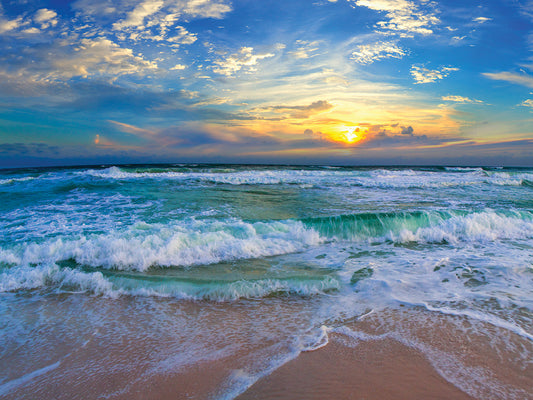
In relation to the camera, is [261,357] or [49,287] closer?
[261,357]

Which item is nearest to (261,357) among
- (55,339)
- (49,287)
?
(55,339)

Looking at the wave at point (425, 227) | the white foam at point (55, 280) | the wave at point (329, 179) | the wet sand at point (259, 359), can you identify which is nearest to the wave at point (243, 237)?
the wave at point (425, 227)

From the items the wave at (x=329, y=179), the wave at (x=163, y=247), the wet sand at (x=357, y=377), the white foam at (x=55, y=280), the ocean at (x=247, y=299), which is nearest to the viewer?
the wet sand at (x=357, y=377)

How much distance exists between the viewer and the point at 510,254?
6020 mm

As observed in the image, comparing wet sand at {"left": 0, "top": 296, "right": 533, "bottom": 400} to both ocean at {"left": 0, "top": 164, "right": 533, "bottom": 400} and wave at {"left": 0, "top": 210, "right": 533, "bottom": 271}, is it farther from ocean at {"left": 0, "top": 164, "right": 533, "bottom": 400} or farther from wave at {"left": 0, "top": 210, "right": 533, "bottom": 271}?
wave at {"left": 0, "top": 210, "right": 533, "bottom": 271}

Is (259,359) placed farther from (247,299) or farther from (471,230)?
(471,230)

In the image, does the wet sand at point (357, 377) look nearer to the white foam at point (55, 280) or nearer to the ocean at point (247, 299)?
the ocean at point (247, 299)

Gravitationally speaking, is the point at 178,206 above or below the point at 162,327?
above

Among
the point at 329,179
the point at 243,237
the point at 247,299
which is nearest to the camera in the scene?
the point at 247,299

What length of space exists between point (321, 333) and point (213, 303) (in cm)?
165

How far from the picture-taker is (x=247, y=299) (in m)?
4.22

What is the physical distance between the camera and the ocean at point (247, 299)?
2688 millimetres

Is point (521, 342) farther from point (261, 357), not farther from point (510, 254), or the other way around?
point (510, 254)

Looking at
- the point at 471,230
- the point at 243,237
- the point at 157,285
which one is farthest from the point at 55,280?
the point at 471,230
